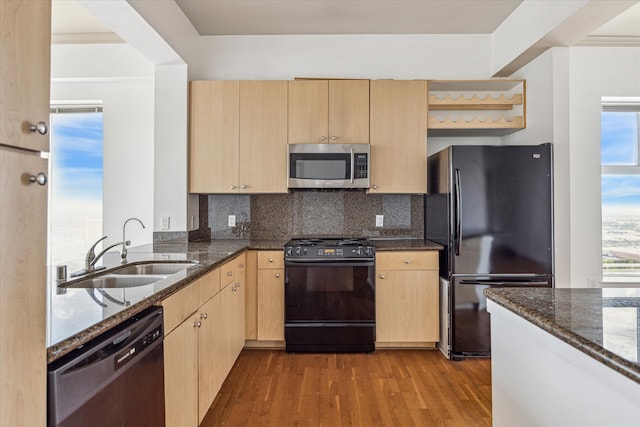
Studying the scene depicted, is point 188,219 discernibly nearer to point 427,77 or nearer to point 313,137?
point 313,137

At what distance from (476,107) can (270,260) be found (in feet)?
7.57

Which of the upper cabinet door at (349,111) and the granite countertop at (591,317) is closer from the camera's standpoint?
the granite countertop at (591,317)

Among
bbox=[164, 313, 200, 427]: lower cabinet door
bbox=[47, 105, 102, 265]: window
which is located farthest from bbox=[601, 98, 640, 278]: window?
bbox=[47, 105, 102, 265]: window

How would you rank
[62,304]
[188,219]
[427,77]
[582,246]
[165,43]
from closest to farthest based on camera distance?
[62,304] → [165,43] → [582,246] → [188,219] → [427,77]

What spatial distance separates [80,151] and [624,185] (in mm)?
5030

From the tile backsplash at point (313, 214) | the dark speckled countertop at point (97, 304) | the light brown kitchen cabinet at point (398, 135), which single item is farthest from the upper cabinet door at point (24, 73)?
the tile backsplash at point (313, 214)

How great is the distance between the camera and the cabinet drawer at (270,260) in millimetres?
2998

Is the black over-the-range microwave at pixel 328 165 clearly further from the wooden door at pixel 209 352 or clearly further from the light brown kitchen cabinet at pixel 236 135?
the wooden door at pixel 209 352

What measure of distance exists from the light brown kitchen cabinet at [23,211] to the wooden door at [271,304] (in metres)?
2.22

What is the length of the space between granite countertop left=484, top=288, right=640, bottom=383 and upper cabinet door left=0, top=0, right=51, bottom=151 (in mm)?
1229

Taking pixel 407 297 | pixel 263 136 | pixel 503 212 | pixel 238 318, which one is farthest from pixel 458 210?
pixel 238 318

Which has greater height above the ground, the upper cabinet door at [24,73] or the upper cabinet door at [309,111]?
the upper cabinet door at [309,111]

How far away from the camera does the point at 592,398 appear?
0.83m

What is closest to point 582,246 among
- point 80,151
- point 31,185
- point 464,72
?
point 464,72
